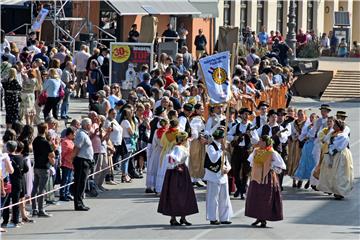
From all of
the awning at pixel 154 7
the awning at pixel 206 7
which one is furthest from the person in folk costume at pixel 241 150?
the awning at pixel 206 7

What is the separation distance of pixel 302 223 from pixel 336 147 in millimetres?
2698

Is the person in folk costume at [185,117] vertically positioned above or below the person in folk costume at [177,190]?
above

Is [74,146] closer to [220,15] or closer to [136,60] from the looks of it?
[136,60]

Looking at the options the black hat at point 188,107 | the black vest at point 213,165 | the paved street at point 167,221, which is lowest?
the paved street at point 167,221

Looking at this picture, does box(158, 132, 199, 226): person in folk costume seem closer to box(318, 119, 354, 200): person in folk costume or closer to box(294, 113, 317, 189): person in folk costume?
box(318, 119, 354, 200): person in folk costume

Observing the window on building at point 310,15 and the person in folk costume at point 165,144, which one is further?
the window on building at point 310,15

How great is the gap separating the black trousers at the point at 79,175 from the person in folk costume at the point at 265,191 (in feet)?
9.25

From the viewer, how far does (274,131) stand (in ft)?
82.3

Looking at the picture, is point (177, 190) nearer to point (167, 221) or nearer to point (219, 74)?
point (167, 221)

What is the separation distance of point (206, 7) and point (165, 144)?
2716 cm

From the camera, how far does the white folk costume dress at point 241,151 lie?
24.5 metres

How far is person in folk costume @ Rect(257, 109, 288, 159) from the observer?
25016 millimetres

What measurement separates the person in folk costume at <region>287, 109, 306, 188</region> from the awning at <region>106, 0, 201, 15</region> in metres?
19.7

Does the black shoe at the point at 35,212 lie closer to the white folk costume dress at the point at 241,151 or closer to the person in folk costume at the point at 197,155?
the person in folk costume at the point at 197,155
